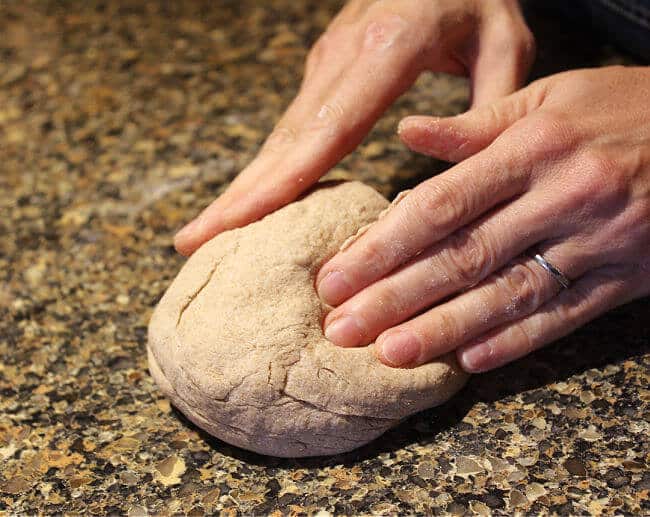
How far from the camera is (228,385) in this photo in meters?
1.59

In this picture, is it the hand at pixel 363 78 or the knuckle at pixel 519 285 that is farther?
the hand at pixel 363 78

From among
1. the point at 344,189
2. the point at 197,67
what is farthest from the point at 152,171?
the point at 344,189

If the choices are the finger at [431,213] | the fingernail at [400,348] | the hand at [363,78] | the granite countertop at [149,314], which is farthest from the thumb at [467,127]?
the granite countertop at [149,314]

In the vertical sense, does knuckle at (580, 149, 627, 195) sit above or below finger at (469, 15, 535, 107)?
below

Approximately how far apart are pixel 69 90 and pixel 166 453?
6.33ft

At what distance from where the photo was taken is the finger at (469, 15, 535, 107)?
2004 millimetres

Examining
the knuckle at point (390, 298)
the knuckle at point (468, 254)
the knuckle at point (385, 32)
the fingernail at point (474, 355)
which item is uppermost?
the knuckle at point (385, 32)

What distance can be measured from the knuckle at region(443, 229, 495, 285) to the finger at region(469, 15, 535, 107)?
498 mm

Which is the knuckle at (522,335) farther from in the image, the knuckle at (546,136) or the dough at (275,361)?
the knuckle at (546,136)

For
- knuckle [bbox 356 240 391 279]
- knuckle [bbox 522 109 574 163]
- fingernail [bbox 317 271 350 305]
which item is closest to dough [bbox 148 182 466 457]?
fingernail [bbox 317 271 350 305]

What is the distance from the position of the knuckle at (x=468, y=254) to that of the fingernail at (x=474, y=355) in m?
0.17

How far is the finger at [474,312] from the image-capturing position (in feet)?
5.39

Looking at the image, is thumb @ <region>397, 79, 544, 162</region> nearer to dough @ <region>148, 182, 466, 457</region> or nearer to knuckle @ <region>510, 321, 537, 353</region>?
dough @ <region>148, 182, 466, 457</region>

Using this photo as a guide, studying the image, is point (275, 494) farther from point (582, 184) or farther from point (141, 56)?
point (141, 56)
